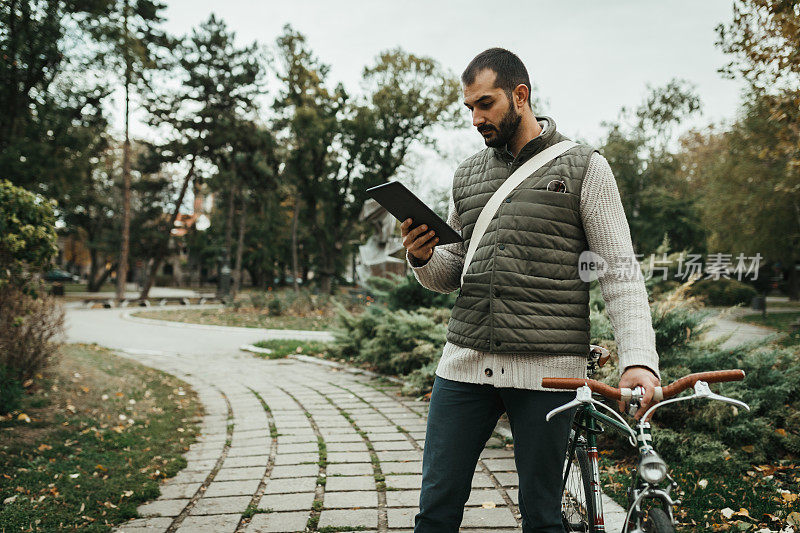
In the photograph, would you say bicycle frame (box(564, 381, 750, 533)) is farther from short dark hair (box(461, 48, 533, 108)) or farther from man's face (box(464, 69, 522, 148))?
short dark hair (box(461, 48, 533, 108))

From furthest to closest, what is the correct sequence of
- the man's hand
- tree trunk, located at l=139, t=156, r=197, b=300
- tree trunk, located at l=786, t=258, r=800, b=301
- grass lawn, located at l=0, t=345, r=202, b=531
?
1. tree trunk, located at l=139, t=156, r=197, b=300
2. tree trunk, located at l=786, t=258, r=800, b=301
3. grass lawn, located at l=0, t=345, r=202, b=531
4. the man's hand

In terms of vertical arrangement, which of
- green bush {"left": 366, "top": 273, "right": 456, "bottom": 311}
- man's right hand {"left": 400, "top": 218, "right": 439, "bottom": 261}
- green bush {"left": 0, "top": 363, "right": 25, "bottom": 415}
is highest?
man's right hand {"left": 400, "top": 218, "right": 439, "bottom": 261}

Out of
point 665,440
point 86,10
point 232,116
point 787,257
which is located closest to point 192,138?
point 232,116

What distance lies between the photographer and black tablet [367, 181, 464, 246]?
193 centimetres

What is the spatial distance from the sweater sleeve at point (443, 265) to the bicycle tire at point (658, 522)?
3.46ft

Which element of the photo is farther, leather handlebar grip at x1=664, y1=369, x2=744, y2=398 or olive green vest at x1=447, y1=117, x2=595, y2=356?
olive green vest at x1=447, y1=117, x2=595, y2=356

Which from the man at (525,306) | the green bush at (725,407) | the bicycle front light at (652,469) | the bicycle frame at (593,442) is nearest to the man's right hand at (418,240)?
the man at (525,306)

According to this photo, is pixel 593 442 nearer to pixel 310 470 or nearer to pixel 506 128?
pixel 506 128

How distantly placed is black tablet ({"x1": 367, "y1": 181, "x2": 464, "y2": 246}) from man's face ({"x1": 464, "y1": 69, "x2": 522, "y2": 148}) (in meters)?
0.34

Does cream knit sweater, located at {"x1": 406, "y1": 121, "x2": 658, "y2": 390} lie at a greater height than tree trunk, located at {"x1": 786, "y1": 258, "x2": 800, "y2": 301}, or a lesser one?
lesser

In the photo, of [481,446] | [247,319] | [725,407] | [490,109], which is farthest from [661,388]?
[247,319]

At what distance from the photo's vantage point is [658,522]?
152 centimetres

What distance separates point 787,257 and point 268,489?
26221 millimetres

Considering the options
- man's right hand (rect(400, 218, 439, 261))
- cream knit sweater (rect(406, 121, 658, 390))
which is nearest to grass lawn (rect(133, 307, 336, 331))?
man's right hand (rect(400, 218, 439, 261))
